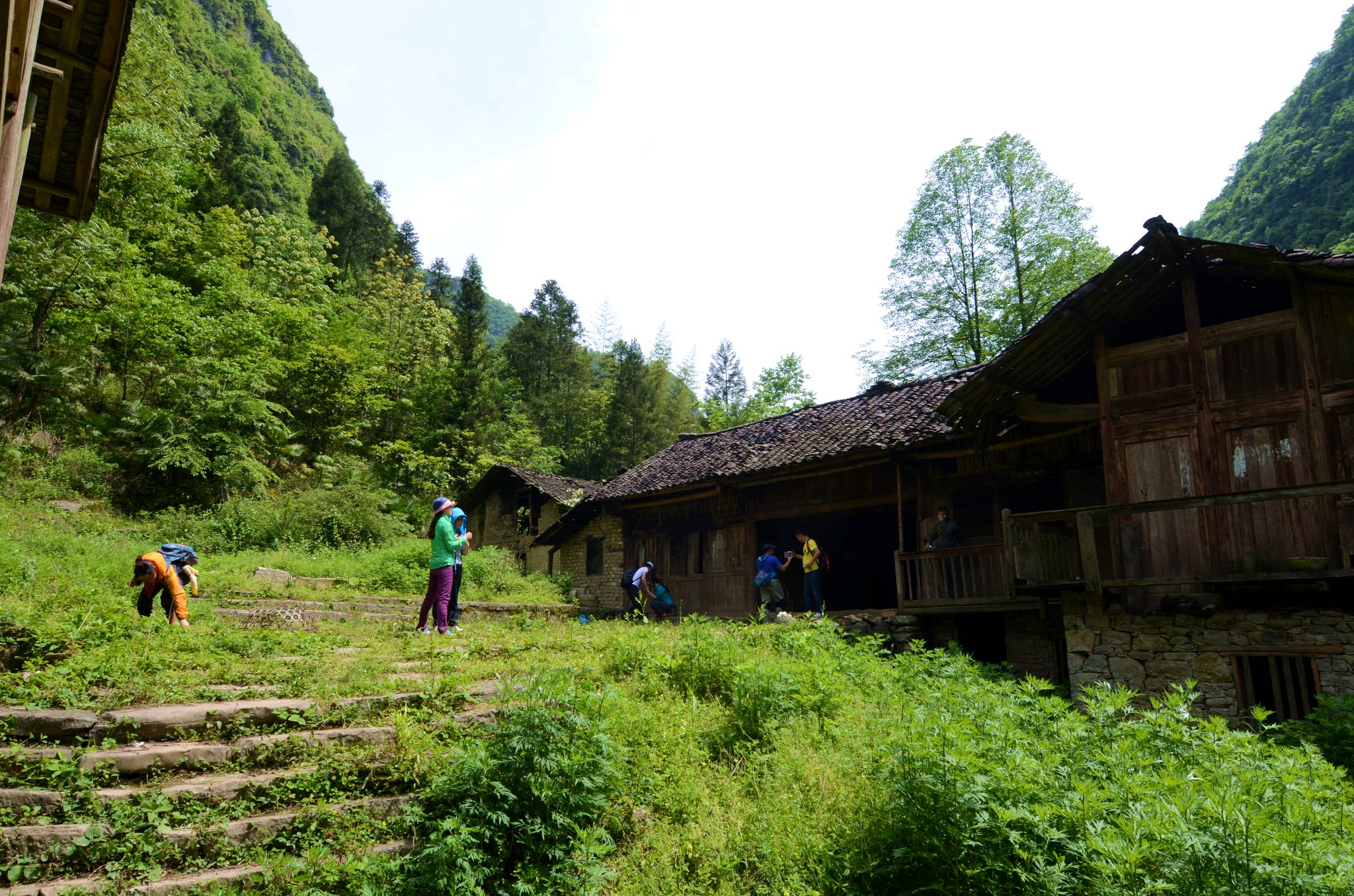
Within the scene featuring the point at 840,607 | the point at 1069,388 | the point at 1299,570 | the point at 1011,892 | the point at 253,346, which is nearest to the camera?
the point at 1011,892

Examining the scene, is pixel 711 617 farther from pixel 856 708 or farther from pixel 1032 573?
pixel 856 708

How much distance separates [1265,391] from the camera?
9328mm

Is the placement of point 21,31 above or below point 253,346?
below

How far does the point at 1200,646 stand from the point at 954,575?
339 centimetres

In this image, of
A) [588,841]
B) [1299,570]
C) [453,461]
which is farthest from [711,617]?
[453,461]

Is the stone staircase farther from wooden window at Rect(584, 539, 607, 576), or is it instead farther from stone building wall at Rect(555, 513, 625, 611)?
wooden window at Rect(584, 539, 607, 576)

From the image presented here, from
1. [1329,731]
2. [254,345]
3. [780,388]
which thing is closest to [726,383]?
[780,388]

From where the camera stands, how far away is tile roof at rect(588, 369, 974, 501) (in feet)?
45.2

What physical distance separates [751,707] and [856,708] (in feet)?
4.01

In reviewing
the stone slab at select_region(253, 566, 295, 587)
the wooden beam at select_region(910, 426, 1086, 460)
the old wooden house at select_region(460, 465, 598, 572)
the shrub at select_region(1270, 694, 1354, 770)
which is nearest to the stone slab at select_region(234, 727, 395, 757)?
the shrub at select_region(1270, 694, 1354, 770)

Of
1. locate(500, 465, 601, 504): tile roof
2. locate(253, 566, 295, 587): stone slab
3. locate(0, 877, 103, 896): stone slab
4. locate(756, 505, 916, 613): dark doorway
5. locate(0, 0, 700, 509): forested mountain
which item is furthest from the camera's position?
locate(500, 465, 601, 504): tile roof

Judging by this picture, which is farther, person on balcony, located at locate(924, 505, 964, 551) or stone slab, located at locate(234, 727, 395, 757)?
person on balcony, located at locate(924, 505, 964, 551)

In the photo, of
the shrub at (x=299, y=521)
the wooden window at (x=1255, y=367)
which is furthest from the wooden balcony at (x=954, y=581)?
the shrub at (x=299, y=521)

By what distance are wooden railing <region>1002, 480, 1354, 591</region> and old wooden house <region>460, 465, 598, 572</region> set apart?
16283 millimetres
